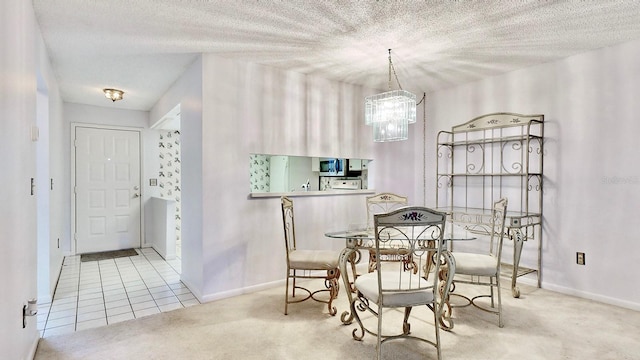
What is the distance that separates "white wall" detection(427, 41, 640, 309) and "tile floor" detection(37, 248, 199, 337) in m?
3.70

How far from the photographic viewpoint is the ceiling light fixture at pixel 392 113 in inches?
113

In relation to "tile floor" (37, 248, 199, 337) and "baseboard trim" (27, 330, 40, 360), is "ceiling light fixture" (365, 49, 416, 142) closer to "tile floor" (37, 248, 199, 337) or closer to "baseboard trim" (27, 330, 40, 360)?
"tile floor" (37, 248, 199, 337)

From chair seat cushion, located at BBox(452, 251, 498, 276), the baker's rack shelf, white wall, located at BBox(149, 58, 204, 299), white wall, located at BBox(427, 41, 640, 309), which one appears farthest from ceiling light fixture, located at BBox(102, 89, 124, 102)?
white wall, located at BBox(427, 41, 640, 309)

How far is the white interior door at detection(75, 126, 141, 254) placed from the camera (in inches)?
201

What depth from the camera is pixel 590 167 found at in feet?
10.2

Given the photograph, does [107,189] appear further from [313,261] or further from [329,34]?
[329,34]

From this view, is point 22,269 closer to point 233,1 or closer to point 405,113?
point 233,1

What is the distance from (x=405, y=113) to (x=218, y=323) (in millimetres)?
2351

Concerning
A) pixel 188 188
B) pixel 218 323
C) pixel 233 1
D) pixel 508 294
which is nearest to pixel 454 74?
pixel 508 294

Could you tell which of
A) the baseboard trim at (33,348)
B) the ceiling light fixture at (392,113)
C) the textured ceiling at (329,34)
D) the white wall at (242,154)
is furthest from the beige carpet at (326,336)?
the textured ceiling at (329,34)

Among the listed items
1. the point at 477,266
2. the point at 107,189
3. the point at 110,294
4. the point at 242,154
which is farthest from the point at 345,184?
the point at 107,189

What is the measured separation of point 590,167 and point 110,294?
4.85 m

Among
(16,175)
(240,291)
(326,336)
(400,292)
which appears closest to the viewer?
(16,175)

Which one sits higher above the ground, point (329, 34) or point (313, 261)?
point (329, 34)
